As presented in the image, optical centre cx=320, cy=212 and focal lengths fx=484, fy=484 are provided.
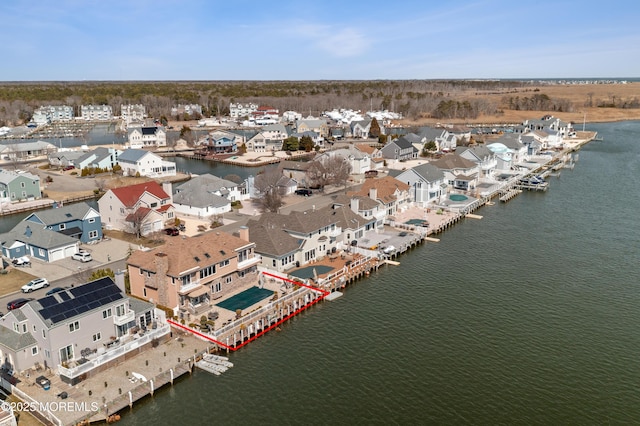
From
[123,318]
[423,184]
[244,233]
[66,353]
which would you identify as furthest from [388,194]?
[66,353]

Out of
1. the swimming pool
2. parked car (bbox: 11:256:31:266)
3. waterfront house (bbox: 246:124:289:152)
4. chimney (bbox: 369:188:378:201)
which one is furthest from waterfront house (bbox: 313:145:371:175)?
parked car (bbox: 11:256:31:266)

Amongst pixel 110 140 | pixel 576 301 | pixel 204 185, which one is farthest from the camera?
pixel 110 140

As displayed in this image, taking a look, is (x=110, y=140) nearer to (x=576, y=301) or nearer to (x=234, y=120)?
(x=234, y=120)

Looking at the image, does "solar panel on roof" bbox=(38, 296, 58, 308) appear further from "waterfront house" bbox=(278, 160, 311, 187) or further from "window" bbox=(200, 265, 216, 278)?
"waterfront house" bbox=(278, 160, 311, 187)

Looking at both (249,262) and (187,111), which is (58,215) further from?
(187,111)

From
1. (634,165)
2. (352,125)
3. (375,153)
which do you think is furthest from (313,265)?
(352,125)

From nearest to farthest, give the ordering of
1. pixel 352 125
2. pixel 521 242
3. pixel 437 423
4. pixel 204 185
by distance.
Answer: pixel 437 423 < pixel 521 242 < pixel 204 185 < pixel 352 125
